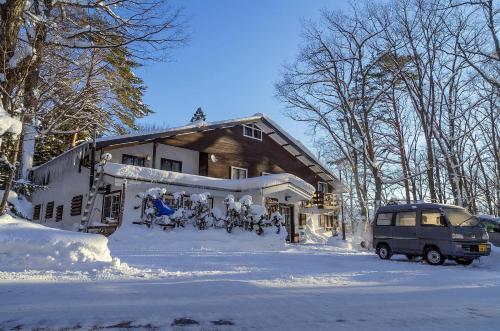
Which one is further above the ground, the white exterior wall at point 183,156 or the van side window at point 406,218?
the white exterior wall at point 183,156

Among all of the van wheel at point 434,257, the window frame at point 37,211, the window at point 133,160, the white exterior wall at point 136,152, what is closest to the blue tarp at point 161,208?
the white exterior wall at point 136,152

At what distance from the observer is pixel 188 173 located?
22.8 meters

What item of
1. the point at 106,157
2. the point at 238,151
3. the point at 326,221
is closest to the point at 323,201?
the point at 326,221

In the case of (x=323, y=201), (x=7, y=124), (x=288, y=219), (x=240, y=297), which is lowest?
(x=240, y=297)

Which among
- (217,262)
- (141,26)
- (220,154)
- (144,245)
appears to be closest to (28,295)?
(217,262)

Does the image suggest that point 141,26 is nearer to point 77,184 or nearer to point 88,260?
point 88,260

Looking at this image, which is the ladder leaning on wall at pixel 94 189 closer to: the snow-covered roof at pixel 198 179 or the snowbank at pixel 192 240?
the snow-covered roof at pixel 198 179

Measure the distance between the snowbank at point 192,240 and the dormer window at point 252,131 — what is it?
1036cm

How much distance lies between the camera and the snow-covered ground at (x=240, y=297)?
4.31 metres

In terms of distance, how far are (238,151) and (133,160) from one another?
7.15 m

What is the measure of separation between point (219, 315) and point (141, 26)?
884 centimetres

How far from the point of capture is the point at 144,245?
577 inches

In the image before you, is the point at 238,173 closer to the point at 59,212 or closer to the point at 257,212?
the point at 257,212

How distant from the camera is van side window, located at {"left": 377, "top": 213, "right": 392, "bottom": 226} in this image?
14.2 meters
